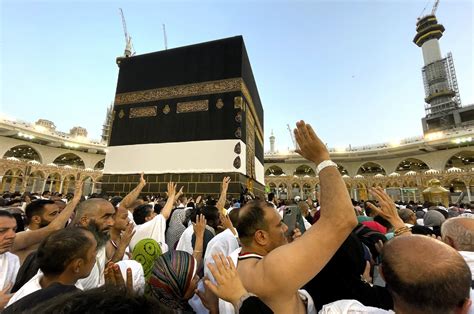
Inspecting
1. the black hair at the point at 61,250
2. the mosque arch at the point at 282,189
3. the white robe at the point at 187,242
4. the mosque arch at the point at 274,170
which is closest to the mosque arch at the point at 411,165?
the mosque arch at the point at 282,189

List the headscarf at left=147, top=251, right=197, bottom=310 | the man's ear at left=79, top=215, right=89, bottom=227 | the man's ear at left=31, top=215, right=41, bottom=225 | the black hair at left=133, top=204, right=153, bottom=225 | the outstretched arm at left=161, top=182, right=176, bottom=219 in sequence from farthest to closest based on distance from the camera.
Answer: the black hair at left=133, top=204, right=153, bottom=225 → the outstretched arm at left=161, top=182, right=176, bottom=219 → the man's ear at left=31, top=215, right=41, bottom=225 → the man's ear at left=79, top=215, right=89, bottom=227 → the headscarf at left=147, top=251, right=197, bottom=310

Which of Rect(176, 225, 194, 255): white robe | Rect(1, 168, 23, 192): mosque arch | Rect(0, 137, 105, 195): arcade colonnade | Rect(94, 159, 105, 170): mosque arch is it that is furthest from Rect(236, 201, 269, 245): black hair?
Rect(94, 159, 105, 170): mosque arch

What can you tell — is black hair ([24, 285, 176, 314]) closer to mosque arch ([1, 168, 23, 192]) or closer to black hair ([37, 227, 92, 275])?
black hair ([37, 227, 92, 275])

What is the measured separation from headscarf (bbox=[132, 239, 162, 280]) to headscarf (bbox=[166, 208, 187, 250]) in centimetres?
141

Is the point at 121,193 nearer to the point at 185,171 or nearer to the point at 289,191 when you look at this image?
the point at 185,171

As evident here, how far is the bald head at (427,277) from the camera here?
0.70 m

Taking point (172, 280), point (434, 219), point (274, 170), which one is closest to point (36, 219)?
point (172, 280)

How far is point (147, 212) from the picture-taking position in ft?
9.32

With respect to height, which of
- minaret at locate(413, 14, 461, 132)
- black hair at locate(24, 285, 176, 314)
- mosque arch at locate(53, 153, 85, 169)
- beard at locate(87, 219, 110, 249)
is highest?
minaret at locate(413, 14, 461, 132)

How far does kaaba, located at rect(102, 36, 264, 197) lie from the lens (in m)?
10.0

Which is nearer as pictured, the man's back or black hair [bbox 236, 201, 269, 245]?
the man's back

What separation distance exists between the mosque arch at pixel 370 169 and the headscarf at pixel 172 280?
34091 mm

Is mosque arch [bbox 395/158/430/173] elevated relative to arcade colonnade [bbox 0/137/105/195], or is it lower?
lower

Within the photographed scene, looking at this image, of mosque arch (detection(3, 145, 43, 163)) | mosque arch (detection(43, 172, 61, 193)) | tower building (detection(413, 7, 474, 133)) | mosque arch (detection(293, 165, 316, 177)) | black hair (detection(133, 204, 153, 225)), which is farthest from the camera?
mosque arch (detection(293, 165, 316, 177))
